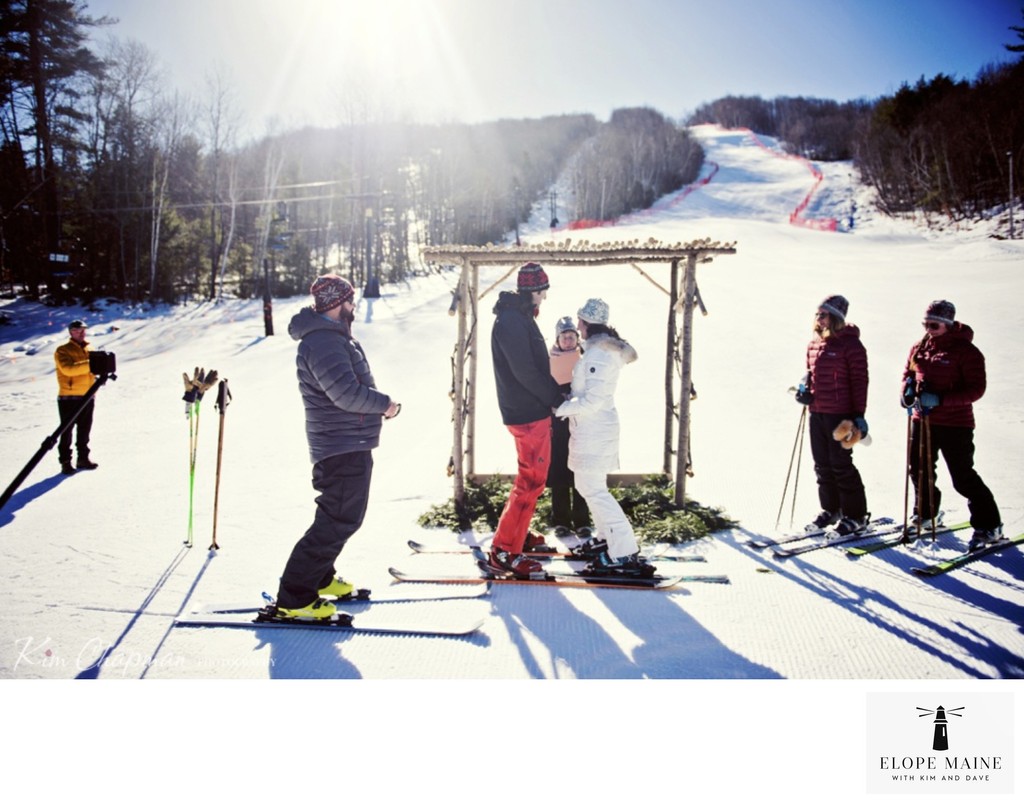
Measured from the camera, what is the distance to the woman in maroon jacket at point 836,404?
380 centimetres

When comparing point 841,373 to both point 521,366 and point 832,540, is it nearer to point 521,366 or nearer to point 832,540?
point 832,540

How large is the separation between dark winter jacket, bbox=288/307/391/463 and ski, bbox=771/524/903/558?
2.72m

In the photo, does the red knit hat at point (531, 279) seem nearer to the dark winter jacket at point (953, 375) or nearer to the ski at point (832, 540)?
the ski at point (832, 540)

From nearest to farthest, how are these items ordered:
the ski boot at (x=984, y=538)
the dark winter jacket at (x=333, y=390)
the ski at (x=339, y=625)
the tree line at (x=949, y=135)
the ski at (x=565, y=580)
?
the dark winter jacket at (x=333, y=390), the ski at (x=339, y=625), the ski at (x=565, y=580), the ski boot at (x=984, y=538), the tree line at (x=949, y=135)

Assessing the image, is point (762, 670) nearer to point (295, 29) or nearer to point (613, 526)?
point (613, 526)

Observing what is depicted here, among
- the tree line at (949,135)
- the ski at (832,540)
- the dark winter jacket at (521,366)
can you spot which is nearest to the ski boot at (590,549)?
the dark winter jacket at (521,366)

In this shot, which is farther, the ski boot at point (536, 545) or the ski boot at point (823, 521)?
the ski boot at point (823, 521)

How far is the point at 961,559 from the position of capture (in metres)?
3.39

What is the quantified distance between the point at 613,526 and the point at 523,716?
1.10 meters

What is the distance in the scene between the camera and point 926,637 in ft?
8.73

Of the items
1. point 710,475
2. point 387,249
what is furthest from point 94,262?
point 387,249

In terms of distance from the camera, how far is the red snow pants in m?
3.45

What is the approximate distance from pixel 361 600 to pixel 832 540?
10.0 feet

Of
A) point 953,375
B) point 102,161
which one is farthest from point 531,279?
point 102,161
